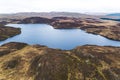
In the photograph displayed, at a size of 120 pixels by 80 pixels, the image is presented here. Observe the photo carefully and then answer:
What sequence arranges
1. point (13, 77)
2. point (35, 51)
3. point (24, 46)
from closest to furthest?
point (13, 77) → point (35, 51) → point (24, 46)

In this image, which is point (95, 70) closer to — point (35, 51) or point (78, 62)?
point (78, 62)

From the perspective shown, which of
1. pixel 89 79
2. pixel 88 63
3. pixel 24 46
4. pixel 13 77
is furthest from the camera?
pixel 24 46

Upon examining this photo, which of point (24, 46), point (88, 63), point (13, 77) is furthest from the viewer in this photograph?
point (24, 46)

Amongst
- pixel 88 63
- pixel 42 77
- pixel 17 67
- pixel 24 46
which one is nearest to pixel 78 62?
pixel 88 63

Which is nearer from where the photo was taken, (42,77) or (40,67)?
(42,77)

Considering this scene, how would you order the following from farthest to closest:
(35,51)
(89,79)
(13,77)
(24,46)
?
(24,46) → (35,51) → (13,77) → (89,79)

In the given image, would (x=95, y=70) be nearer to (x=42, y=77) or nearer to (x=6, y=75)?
(x=42, y=77)

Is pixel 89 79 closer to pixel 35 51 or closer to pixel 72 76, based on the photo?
pixel 72 76

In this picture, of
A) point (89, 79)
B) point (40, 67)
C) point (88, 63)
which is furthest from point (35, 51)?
point (89, 79)

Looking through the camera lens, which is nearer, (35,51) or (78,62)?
(78,62)
